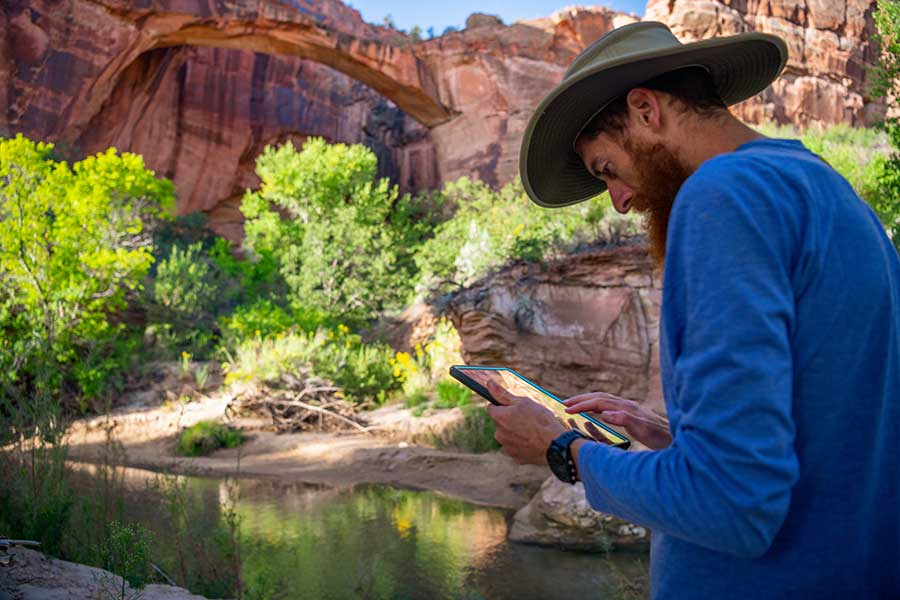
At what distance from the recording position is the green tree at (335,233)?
15617 mm

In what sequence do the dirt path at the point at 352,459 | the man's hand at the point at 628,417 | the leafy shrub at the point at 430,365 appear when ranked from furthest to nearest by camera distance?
the leafy shrub at the point at 430,365 < the dirt path at the point at 352,459 < the man's hand at the point at 628,417

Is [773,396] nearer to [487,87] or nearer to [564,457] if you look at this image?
[564,457]

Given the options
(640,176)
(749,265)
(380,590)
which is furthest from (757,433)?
(380,590)

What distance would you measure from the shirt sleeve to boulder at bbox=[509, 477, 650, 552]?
489 centimetres

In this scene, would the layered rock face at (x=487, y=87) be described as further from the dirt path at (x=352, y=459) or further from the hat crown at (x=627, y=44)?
the hat crown at (x=627, y=44)

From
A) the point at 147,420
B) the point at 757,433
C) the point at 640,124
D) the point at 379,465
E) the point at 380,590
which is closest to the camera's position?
the point at 757,433

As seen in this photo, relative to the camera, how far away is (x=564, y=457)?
1.00 metres

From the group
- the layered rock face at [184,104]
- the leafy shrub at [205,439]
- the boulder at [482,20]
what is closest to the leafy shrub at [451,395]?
the leafy shrub at [205,439]

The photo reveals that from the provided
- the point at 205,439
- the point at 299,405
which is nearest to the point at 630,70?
the point at 205,439

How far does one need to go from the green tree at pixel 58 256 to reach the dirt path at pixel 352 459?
1370mm

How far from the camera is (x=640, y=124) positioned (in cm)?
112

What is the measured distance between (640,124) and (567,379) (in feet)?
24.6

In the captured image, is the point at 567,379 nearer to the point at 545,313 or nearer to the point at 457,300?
the point at 545,313

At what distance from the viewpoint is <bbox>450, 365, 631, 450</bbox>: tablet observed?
120 centimetres
